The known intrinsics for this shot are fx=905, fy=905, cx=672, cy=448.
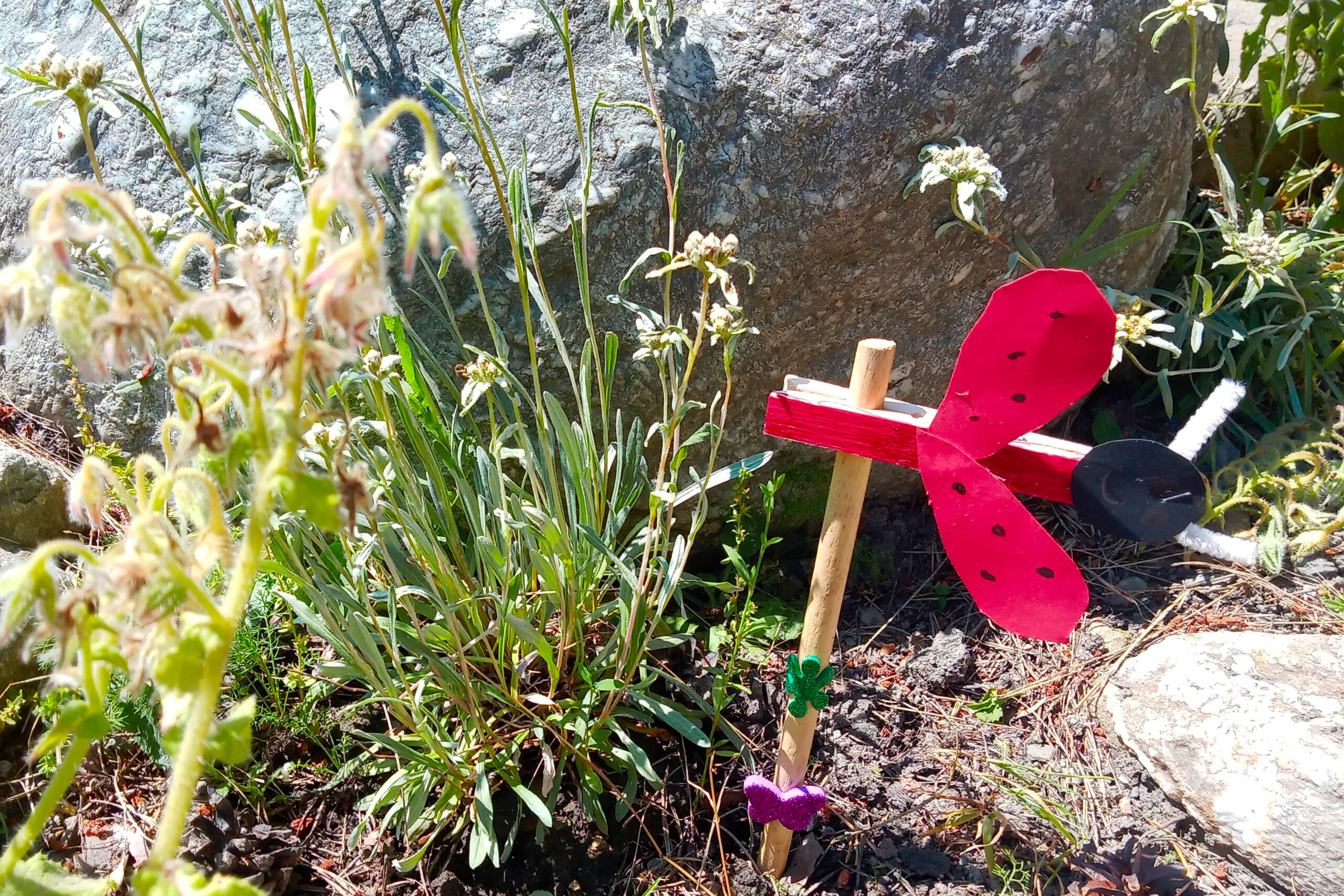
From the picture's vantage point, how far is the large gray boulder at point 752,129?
6.15 ft

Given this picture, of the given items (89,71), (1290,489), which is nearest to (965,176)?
(1290,489)

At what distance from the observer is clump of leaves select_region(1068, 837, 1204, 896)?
1594 mm

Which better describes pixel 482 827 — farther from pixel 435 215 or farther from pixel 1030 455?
pixel 435 215

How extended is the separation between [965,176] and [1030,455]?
0.70 meters

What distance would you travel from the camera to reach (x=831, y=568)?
1540mm

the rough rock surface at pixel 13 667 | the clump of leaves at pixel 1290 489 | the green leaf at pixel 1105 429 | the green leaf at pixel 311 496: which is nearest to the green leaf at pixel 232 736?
the green leaf at pixel 311 496

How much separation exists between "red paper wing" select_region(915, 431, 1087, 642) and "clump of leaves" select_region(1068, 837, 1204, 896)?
0.61 metres

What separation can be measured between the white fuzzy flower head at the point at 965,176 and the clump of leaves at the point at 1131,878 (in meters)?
1.22

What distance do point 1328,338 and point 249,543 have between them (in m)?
2.80

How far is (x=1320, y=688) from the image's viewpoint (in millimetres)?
1771

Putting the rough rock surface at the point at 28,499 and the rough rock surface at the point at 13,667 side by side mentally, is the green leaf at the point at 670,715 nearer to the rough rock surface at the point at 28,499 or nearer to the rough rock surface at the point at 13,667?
the rough rock surface at the point at 13,667

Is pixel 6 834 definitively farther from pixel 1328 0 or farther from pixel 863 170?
pixel 1328 0

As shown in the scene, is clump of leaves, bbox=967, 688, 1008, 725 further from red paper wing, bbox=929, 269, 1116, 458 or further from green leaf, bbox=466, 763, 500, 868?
green leaf, bbox=466, 763, 500, 868

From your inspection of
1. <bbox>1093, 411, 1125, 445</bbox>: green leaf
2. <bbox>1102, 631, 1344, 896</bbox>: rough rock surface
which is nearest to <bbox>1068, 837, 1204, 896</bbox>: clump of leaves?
<bbox>1102, 631, 1344, 896</bbox>: rough rock surface
